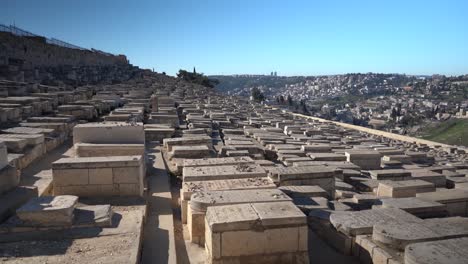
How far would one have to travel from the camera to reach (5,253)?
3320 millimetres

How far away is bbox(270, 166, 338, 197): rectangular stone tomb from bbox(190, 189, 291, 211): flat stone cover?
49.1 inches

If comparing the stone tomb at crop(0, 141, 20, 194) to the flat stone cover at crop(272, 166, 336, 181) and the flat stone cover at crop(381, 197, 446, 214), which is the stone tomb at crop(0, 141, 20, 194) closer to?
the flat stone cover at crop(272, 166, 336, 181)

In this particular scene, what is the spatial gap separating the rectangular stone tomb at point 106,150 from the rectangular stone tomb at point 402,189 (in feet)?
12.9

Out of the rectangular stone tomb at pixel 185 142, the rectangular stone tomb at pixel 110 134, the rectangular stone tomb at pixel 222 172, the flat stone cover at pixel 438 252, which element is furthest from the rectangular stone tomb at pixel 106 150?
the flat stone cover at pixel 438 252

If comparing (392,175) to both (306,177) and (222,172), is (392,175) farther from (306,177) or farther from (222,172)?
(222,172)

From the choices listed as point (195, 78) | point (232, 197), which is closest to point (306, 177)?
point (232, 197)

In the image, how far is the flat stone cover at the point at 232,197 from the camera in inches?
163

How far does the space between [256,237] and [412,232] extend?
154cm

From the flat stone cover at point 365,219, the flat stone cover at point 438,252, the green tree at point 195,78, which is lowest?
the flat stone cover at point 365,219

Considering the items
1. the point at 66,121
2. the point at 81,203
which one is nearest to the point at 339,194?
the point at 81,203

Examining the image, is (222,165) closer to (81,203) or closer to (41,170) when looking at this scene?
(81,203)

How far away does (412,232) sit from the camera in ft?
12.5

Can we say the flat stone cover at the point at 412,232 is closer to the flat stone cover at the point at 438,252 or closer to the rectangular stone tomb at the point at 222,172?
the flat stone cover at the point at 438,252

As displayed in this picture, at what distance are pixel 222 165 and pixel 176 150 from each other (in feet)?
5.48
